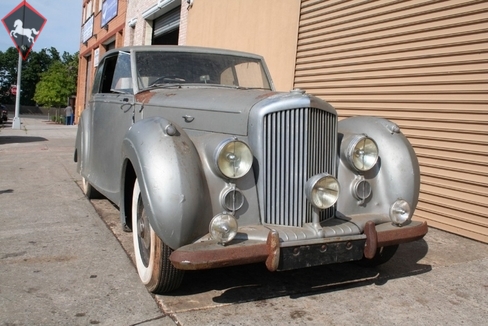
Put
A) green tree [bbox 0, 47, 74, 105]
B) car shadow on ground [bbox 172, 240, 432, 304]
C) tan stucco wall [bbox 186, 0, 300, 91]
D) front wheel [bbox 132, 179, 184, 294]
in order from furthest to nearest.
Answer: green tree [bbox 0, 47, 74, 105] < tan stucco wall [bbox 186, 0, 300, 91] < car shadow on ground [bbox 172, 240, 432, 304] < front wheel [bbox 132, 179, 184, 294]

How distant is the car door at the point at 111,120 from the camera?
14.0 ft

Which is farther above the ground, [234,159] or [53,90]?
[53,90]

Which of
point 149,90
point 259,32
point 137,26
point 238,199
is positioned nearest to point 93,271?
point 238,199

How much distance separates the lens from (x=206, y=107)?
11.4ft

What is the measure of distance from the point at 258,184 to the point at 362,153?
872 millimetres

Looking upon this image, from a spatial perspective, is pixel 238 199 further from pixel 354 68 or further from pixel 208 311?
pixel 354 68

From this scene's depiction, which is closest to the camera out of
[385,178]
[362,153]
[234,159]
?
[234,159]

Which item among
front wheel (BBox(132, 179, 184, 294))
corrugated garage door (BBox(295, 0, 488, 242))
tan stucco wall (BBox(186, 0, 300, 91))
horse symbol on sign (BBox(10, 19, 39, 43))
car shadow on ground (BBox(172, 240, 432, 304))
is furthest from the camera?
horse symbol on sign (BBox(10, 19, 39, 43))

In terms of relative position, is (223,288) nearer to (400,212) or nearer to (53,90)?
(400,212)

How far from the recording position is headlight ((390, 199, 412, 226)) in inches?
129

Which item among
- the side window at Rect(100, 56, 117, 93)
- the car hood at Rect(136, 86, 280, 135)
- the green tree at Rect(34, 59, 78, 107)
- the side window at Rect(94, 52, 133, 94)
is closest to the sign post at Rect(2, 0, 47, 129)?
the side window at Rect(94, 52, 133, 94)

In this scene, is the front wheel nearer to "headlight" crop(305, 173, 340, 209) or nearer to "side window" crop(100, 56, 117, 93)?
"headlight" crop(305, 173, 340, 209)

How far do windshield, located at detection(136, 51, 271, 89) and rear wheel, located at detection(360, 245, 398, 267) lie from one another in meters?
1.96

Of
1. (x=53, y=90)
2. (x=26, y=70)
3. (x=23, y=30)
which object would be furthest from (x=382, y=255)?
(x=26, y=70)
